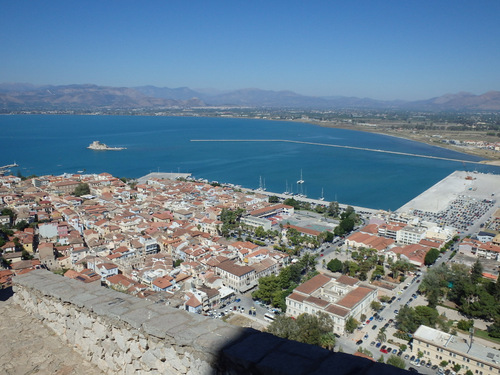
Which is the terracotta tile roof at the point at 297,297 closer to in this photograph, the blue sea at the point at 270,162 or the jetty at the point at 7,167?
the blue sea at the point at 270,162

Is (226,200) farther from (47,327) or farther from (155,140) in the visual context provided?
(155,140)

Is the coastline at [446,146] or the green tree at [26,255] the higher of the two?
the coastline at [446,146]

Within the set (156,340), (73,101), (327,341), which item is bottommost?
(327,341)

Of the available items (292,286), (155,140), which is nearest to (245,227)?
(292,286)

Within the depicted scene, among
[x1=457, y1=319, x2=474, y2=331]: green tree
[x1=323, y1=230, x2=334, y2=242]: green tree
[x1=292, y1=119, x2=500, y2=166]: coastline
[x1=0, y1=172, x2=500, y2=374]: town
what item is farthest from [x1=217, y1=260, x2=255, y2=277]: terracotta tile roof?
[x1=292, y1=119, x2=500, y2=166]: coastline

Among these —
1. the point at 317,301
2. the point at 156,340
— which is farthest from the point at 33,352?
the point at 317,301

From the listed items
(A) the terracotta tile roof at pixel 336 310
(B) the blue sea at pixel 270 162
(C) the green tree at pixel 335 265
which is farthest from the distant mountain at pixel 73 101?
(A) the terracotta tile roof at pixel 336 310

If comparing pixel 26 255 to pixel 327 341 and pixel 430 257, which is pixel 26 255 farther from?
pixel 430 257
